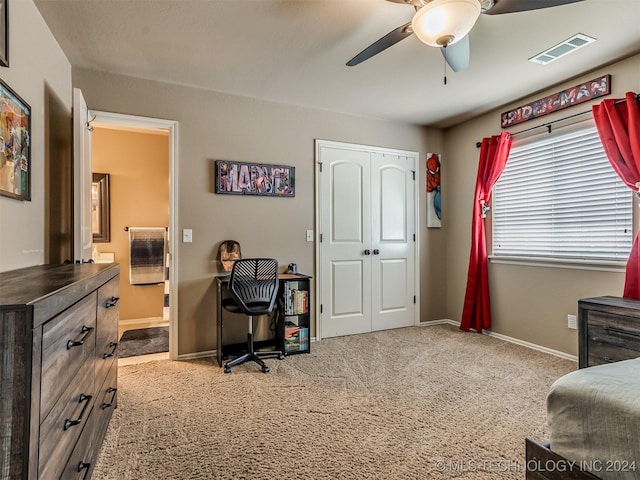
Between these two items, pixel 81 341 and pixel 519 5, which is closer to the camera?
pixel 81 341

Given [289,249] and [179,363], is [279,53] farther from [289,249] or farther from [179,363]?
[179,363]

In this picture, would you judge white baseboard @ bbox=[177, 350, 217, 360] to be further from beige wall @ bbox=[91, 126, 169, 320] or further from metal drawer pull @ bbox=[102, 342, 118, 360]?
beige wall @ bbox=[91, 126, 169, 320]

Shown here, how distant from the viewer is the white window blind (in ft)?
9.28

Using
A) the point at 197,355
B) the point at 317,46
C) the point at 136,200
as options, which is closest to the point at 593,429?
the point at 317,46

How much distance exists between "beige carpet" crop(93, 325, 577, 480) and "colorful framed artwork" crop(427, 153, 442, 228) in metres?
1.80

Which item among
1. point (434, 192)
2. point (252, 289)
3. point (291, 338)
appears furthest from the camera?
point (434, 192)

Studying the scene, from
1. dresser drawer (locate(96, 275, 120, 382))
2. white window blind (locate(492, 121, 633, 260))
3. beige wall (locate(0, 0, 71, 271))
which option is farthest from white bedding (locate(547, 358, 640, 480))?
beige wall (locate(0, 0, 71, 271))

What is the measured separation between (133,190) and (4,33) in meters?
3.01

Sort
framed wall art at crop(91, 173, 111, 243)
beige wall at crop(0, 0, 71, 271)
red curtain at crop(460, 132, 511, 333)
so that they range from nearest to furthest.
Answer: beige wall at crop(0, 0, 71, 271) → red curtain at crop(460, 132, 511, 333) → framed wall art at crop(91, 173, 111, 243)

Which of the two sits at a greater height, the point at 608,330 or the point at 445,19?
the point at 445,19

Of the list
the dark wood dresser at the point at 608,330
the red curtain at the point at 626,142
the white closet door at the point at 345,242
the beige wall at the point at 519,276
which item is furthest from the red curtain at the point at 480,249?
the dark wood dresser at the point at 608,330

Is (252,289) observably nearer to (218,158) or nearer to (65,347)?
(218,158)

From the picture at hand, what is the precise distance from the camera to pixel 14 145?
1.75 m

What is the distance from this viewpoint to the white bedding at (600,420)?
986mm
